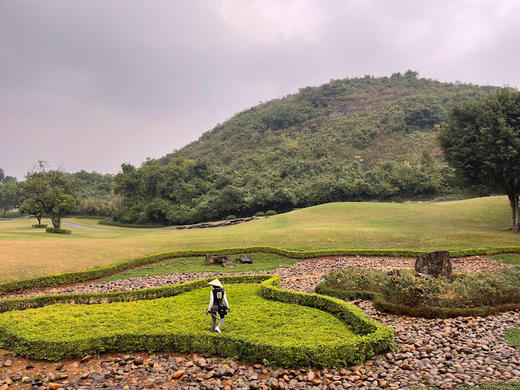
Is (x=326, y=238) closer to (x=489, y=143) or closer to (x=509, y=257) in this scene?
(x=509, y=257)

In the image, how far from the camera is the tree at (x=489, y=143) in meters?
26.8

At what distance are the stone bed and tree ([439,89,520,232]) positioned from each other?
22344 mm

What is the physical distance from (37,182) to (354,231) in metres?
32.4

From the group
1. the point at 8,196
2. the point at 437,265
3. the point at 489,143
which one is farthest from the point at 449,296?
the point at 8,196

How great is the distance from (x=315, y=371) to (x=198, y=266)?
47.5 feet

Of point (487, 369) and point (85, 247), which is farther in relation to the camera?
point (85, 247)

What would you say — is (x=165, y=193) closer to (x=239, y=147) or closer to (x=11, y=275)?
(x=239, y=147)

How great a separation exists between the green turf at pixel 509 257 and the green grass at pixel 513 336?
13186 millimetres

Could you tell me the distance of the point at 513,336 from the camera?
862 centimetres

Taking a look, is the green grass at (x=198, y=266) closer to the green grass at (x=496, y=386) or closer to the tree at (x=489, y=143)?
the green grass at (x=496, y=386)

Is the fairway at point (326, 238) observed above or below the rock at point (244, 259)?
above

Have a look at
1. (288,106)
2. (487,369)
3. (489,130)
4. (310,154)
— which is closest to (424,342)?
(487,369)

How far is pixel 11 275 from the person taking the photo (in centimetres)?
1683

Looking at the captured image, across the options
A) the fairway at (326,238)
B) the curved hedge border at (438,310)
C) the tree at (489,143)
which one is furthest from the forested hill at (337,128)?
the curved hedge border at (438,310)
